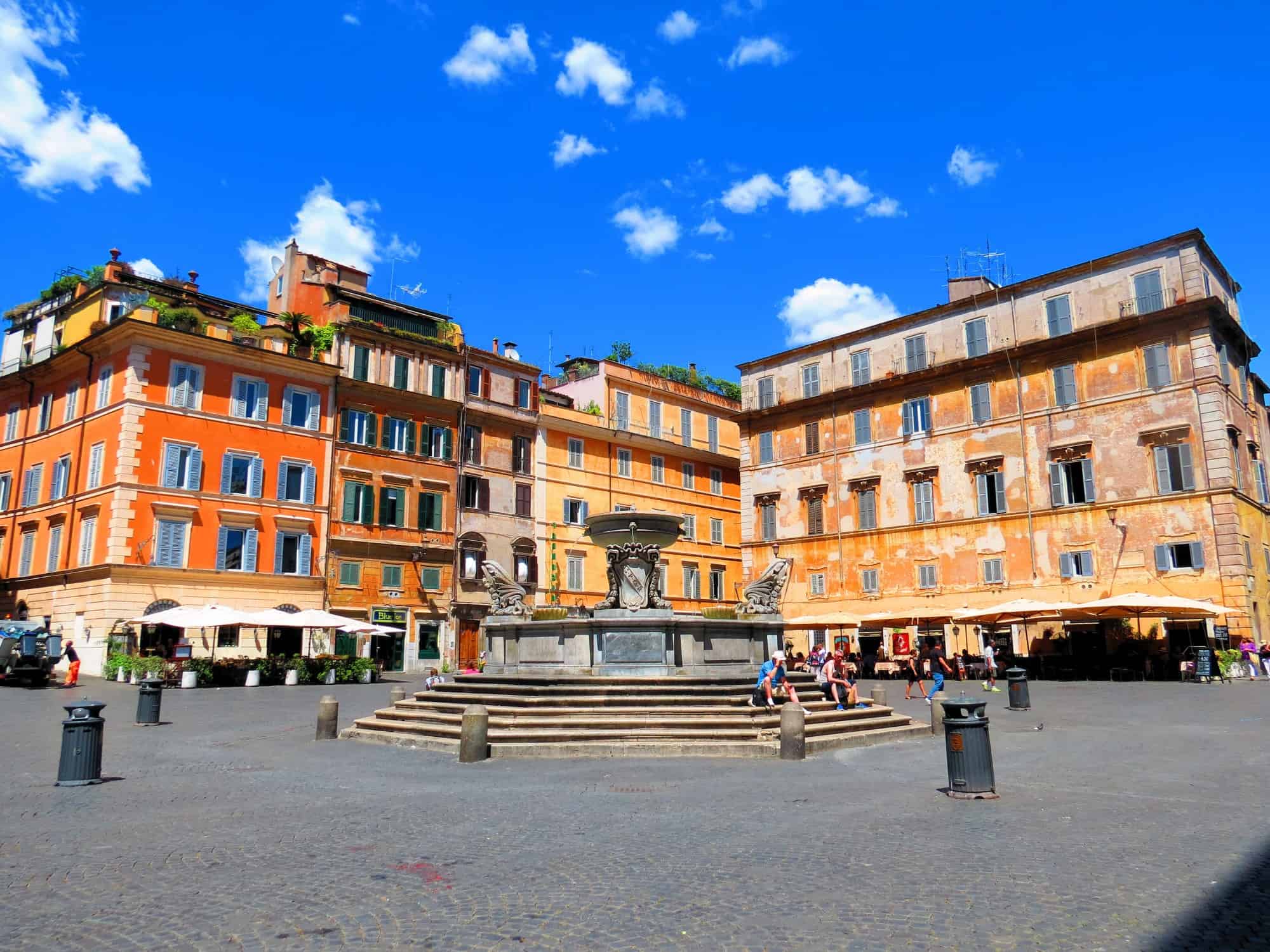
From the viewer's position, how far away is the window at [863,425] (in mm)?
42500

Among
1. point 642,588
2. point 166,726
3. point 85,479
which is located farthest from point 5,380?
point 642,588

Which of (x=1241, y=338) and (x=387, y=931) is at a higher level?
(x=1241, y=338)

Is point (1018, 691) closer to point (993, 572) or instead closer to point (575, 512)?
point (993, 572)

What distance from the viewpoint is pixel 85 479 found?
114 ft

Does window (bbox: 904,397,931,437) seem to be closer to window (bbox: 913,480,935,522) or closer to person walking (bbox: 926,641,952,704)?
window (bbox: 913,480,935,522)

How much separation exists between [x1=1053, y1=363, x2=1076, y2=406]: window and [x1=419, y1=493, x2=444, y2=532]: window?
2554cm

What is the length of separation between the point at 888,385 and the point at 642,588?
26944mm

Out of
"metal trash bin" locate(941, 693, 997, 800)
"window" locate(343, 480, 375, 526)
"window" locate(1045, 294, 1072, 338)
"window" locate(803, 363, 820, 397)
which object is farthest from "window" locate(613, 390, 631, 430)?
"metal trash bin" locate(941, 693, 997, 800)

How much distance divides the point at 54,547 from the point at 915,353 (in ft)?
115

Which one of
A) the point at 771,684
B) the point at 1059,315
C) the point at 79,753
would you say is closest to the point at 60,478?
the point at 79,753

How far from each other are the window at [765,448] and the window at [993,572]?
11.8 metres

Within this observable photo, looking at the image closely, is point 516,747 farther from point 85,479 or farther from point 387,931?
point 85,479

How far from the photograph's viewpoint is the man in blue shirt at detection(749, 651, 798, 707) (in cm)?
1529

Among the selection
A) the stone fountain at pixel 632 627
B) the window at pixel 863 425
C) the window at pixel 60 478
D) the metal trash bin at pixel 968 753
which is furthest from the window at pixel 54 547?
the metal trash bin at pixel 968 753
